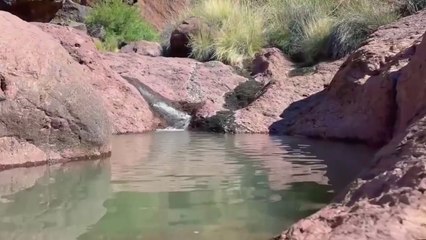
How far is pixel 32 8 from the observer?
41.0ft

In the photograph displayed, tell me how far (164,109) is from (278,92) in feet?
5.18

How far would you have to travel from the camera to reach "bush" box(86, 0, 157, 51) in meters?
17.1

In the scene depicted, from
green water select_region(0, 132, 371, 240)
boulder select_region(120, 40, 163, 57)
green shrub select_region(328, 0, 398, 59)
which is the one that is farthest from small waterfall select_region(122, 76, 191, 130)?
boulder select_region(120, 40, 163, 57)

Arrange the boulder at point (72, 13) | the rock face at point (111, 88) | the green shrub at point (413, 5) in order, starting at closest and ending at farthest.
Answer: the rock face at point (111, 88) → the green shrub at point (413, 5) → the boulder at point (72, 13)

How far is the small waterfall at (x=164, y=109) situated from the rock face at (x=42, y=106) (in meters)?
3.64

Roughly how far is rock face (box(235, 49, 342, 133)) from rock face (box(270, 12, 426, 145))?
6.3 inches

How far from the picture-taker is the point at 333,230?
2.77 m

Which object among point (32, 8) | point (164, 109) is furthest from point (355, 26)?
point (32, 8)

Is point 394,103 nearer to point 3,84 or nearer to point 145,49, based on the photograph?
point 3,84

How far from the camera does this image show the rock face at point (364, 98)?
281 inches

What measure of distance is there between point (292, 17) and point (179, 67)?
3.47 metres

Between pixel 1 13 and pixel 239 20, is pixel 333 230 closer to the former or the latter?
pixel 1 13

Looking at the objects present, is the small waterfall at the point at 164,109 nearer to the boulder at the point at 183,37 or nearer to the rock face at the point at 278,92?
the rock face at the point at 278,92

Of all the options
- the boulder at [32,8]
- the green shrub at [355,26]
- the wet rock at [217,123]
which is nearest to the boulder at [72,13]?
the boulder at [32,8]
